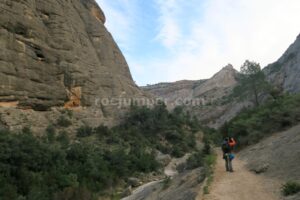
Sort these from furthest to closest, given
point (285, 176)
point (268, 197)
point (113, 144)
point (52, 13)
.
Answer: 1. point (52, 13)
2. point (113, 144)
3. point (285, 176)
4. point (268, 197)

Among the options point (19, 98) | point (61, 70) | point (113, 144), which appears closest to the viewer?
point (19, 98)

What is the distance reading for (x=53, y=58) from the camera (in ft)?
145

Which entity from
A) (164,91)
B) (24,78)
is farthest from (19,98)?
(164,91)

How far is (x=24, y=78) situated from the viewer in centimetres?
3959

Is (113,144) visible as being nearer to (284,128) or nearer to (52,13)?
(52,13)

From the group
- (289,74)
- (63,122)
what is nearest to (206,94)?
(289,74)

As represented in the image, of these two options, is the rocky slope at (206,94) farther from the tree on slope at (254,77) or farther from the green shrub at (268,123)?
the green shrub at (268,123)

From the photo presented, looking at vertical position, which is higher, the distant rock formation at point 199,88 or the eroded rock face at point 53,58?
the distant rock formation at point 199,88

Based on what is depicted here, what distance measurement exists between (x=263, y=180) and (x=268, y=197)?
215 centimetres

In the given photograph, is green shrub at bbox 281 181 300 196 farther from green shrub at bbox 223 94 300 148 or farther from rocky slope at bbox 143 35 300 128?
rocky slope at bbox 143 35 300 128

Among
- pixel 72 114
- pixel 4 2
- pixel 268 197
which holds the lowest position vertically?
pixel 268 197

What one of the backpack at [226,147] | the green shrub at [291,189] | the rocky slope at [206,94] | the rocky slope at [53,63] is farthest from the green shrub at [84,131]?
the rocky slope at [206,94]

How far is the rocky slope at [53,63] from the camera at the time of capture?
3859cm

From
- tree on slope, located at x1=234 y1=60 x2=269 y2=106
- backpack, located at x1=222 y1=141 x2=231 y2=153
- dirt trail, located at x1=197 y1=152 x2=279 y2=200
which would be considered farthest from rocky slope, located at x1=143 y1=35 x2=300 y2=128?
dirt trail, located at x1=197 y1=152 x2=279 y2=200
